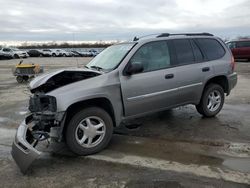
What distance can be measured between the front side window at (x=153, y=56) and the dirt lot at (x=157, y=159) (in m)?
1.30

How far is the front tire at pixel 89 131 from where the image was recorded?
4977 mm

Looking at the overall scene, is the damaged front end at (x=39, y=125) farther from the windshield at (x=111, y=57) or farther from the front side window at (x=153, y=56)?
the front side window at (x=153, y=56)

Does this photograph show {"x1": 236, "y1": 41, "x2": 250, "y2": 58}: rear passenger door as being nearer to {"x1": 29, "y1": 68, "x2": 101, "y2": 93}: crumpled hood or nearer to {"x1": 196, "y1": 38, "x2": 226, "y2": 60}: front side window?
{"x1": 196, "y1": 38, "x2": 226, "y2": 60}: front side window

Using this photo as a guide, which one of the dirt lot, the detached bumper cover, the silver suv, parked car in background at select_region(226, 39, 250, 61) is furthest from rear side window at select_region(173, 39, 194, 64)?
parked car in background at select_region(226, 39, 250, 61)

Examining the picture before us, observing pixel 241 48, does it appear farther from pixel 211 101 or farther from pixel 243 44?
pixel 211 101

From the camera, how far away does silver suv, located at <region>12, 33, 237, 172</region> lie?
493 centimetres

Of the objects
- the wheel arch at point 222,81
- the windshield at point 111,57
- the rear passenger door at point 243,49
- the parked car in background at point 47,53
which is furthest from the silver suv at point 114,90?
the parked car in background at point 47,53

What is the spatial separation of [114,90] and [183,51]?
1966mm

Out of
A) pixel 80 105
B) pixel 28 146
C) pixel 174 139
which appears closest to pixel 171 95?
pixel 174 139

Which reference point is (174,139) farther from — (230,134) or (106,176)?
(106,176)

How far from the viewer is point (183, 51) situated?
6.55m

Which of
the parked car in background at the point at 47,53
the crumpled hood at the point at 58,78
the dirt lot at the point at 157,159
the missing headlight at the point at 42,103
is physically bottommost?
the dirt lot at the point at 157,159

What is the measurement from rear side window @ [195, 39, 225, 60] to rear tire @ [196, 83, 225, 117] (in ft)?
2.08

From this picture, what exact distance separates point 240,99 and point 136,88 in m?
4.99
